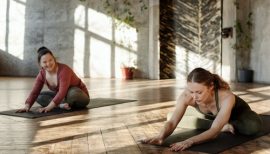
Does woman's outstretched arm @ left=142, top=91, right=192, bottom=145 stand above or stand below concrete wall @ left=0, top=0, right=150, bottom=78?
below

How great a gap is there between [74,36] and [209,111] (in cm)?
890

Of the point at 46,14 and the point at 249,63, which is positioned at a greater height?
the point at 46,14

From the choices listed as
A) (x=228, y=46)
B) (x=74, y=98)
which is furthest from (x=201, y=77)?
(x=228, y=46)

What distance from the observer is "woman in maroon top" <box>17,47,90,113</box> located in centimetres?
425

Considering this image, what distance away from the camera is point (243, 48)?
9.61 metres

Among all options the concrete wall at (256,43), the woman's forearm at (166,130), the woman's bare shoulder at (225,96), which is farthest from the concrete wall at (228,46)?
the woman's forearm at (166,130)

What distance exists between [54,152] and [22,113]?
1895 millimetres

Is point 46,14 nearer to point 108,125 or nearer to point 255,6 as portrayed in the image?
point 255,6

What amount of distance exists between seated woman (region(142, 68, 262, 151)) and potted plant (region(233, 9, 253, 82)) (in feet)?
20.4

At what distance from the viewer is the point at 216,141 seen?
292cm

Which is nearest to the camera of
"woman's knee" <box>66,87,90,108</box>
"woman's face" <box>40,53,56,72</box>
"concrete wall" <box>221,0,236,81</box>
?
"woman's face" <box>40,53,56,72</box>

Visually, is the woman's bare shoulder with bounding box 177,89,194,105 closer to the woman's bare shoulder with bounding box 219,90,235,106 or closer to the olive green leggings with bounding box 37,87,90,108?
the woman's bare shoulder with bounding box 219,90,235,106

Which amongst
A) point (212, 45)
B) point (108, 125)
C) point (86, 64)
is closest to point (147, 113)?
point (108, 125)

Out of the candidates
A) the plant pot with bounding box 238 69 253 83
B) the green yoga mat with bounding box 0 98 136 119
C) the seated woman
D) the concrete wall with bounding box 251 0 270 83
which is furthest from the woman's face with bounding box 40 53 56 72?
the plant pot with bounding box 238 69 253 83
